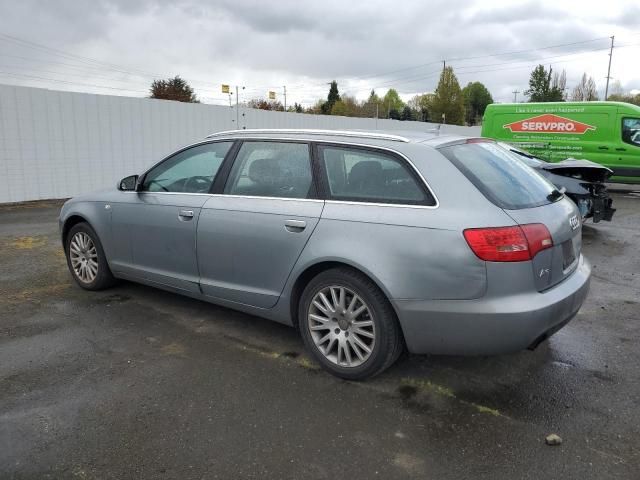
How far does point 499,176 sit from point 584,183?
533 centimetres

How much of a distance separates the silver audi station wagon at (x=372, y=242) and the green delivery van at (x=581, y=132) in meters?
11.8

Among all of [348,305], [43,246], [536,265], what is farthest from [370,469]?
[43,246]

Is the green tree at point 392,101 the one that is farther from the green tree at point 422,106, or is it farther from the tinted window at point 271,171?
the tinted window at point 271,171

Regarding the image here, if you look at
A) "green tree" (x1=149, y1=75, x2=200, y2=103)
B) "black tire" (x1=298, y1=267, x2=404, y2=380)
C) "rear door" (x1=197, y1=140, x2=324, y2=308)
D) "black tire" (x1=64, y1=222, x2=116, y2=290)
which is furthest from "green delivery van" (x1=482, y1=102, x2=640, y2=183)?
"green tree" (x1=149, y1=75, x2=200, y2=103)

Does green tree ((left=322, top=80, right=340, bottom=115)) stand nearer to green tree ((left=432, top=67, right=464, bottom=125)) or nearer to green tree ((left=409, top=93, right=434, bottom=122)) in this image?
green tree ((left=409, top=93, right=434, bottom=122))

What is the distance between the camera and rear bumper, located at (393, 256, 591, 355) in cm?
282

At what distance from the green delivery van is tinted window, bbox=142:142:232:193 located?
12.6 m

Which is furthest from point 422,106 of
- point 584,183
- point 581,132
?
point 584,183

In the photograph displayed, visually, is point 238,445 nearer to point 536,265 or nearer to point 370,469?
point 370,469

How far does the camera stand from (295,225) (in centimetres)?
345

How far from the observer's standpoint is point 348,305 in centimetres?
329

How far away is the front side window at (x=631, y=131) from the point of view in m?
13.4

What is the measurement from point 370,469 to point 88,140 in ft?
39.6

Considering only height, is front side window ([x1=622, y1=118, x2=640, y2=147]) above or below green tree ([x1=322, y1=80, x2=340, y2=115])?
below
